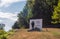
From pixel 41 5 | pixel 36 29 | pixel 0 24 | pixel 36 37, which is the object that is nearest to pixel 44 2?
pixel 41 5

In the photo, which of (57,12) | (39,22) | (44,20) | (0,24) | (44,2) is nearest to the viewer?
A: (39,22)

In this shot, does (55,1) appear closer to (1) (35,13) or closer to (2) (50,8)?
(2) (50,8)

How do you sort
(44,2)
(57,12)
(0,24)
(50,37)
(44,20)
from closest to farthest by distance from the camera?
(50,37), (57,12), (0,24), (44,20), (44,2)

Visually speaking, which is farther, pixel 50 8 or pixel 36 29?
pixel 50 8

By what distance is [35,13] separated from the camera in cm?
5600

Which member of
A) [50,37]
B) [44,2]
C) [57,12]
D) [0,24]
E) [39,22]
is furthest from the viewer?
[44,2]

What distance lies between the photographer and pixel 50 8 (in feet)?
178

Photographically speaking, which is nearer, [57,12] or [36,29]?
[36,29]

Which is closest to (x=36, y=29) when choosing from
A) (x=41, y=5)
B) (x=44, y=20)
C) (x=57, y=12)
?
(x=57, y=12)

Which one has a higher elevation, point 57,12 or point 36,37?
point 57,12

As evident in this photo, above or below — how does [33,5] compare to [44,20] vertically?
above

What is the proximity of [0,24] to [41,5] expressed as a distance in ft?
48.6

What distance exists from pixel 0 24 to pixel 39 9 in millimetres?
13653

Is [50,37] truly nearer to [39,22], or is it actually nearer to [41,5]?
[39,22]
